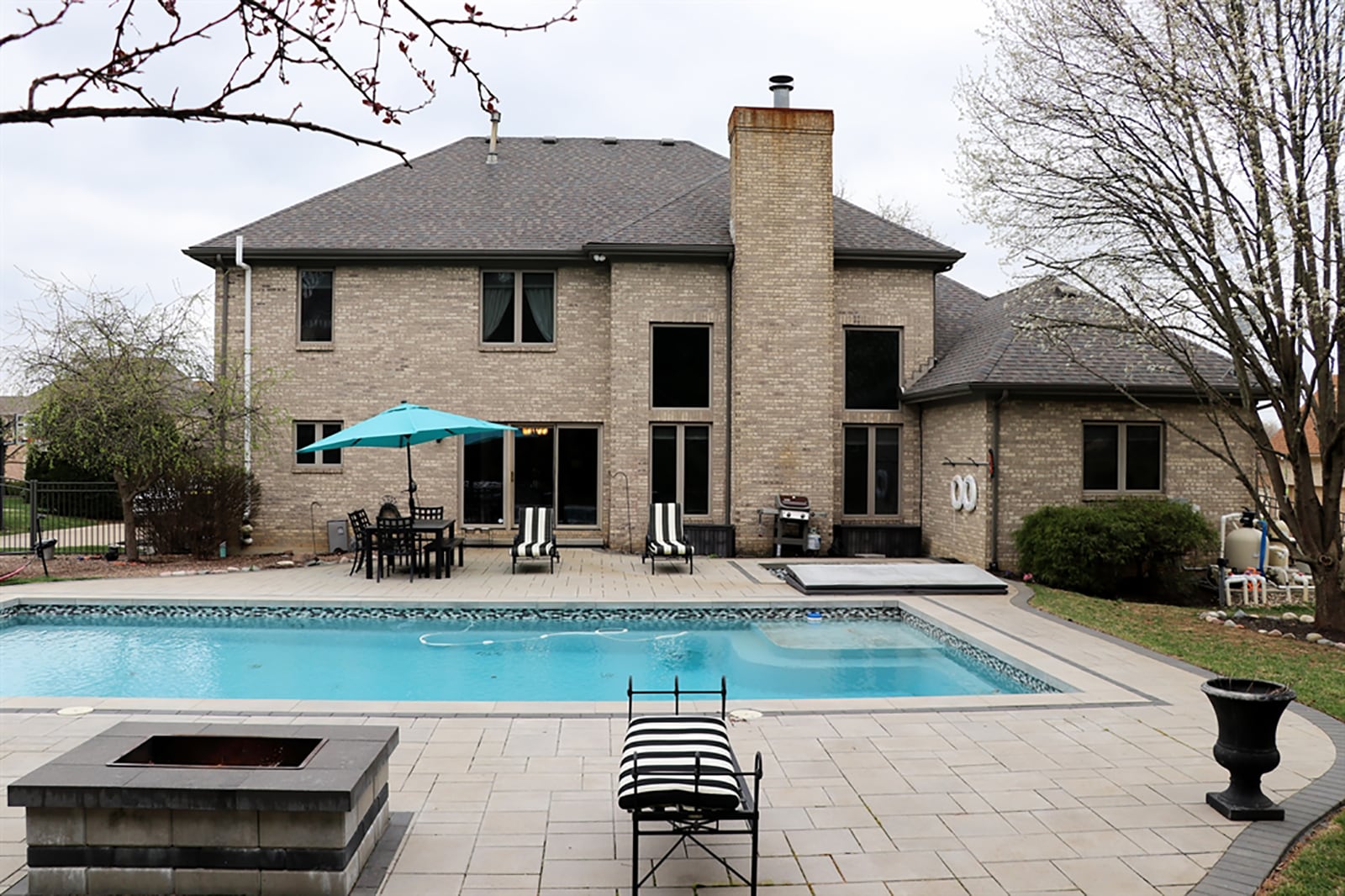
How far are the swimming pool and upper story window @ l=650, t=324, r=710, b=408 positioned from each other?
5.59 meters

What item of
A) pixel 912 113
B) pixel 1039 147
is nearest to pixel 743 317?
pixel 912 113

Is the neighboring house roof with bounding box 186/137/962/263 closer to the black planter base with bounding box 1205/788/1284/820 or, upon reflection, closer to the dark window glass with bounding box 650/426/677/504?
the dark window glass with bounding box 650/426/677/504

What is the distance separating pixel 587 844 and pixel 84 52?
141 inches

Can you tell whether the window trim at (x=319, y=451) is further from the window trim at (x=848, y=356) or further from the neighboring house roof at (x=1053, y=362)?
the neighboring house roof at (x=1053, y=362)

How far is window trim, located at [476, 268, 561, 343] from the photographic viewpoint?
52.5 feet

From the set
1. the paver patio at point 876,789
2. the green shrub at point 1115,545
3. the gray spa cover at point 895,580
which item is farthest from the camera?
the green shrub at point 1115,545

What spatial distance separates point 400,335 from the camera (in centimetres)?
1593

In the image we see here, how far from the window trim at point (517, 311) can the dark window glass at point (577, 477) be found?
1.64 meters

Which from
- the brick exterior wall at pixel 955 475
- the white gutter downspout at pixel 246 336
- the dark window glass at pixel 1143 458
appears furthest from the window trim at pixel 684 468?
the white gutter downspout at pixel 246 336

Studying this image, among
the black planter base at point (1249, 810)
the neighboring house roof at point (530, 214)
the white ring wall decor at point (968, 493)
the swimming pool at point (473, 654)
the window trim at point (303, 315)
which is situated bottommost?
the swimming pool at point (473, 654)

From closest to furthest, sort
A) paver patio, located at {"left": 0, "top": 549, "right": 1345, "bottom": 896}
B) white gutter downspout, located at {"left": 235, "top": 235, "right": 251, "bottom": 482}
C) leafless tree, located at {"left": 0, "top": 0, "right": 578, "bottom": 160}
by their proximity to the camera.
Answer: leafless tree, located at {"left": 0, "top": 0, "right": 578, "bottom": 160}
paver patio, located at {"left": 0, "top": 549, "right": 1345, "bottom": 896}
white gutter downspout, located at {"left": 235, "top": 235, "right": 251, "bottom": 482}

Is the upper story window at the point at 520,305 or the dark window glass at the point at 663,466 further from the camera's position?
the upper story window at the point at 520,305

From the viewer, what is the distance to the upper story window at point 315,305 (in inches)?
631

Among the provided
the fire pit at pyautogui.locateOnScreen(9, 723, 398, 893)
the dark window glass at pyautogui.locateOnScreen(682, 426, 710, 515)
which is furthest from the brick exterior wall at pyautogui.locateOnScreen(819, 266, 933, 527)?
the fire pit at pyautogui.locateOnScreen(9, 723, 398, 893)
